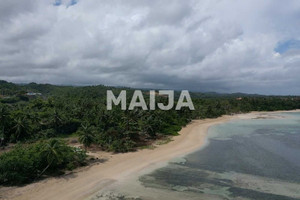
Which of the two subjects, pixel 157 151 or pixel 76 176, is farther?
pixel 157 151

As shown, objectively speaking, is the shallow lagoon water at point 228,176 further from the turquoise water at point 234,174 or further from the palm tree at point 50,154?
the palm tree at point 50,154

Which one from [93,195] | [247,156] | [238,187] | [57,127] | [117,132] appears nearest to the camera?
[93,195]

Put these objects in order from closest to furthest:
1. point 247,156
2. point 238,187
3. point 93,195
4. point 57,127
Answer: point 93,195 < point 238,187 < point 247,156 < point 57,127

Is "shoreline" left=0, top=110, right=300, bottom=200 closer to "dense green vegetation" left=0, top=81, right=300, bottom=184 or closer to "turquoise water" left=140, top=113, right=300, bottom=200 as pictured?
"dense green vegetation" left=0, top=81, right=300, bottom=184

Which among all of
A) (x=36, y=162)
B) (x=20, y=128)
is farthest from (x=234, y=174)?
(x=20, y=128)

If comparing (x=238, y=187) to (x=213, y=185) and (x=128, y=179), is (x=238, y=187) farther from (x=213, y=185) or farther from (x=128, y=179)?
(x=128, y=179)

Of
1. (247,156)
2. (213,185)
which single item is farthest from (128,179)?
(247,156)

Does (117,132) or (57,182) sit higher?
(117,132)
